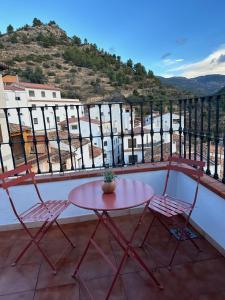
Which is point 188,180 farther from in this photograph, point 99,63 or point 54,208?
point 99,63

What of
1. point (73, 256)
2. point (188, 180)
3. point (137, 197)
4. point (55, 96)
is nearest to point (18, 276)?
point (73, 256)

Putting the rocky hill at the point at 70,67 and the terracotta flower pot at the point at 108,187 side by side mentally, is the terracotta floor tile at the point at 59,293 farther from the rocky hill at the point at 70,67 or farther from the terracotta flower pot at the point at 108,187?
the rocky hill at the point at 70,67

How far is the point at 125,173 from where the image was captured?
8.36 feet

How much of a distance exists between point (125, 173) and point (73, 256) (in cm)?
107

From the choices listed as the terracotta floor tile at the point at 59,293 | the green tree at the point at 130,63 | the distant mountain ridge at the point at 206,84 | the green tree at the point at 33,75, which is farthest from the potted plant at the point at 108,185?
the green tree at the point at 130,63

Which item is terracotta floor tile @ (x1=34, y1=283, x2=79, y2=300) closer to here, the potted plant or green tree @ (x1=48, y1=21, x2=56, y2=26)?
the potted plant

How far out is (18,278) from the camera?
66.4 inches

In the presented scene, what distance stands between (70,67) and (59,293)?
39639mm

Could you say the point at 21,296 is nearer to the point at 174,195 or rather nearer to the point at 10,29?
the point at 174,195

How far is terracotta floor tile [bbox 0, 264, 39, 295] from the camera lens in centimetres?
158

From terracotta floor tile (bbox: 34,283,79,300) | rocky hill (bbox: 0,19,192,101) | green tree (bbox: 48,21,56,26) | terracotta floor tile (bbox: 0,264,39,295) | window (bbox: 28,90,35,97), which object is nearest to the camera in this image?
terracotta floor tile (bbox: 34,283,79,300)

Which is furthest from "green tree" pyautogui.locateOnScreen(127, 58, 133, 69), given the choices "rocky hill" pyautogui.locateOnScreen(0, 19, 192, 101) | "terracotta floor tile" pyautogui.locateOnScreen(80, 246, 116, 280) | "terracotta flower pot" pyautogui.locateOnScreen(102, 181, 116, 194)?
"terracotta floor tile" pyautogui.locateOnScreen(80, 246, 116, 280)

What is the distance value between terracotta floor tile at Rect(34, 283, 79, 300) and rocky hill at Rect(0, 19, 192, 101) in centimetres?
2781

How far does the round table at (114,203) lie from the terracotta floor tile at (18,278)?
1.16 ft
